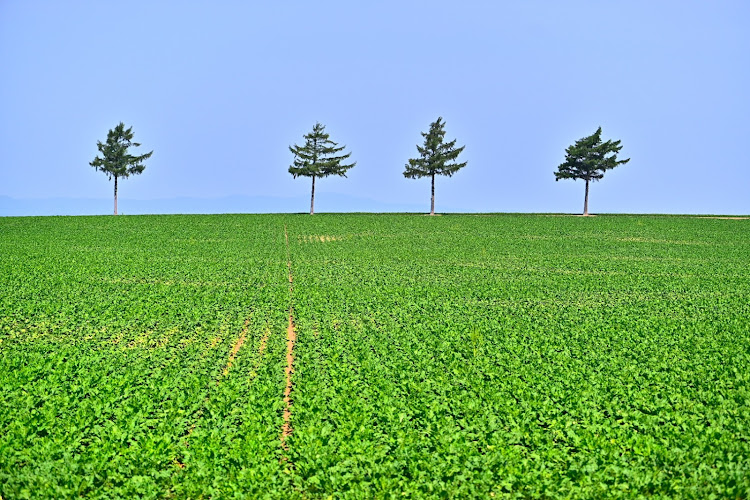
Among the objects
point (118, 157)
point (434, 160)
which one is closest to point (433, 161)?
point (434, 160)

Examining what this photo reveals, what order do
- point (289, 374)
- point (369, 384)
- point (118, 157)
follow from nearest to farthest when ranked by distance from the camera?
point (369, 384) → point (289, 374) → point (118, 157)

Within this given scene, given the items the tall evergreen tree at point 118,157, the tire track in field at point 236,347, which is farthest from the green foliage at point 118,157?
the tire track in field at point 236,347

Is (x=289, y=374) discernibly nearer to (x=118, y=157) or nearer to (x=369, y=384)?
(x=369, y=384)

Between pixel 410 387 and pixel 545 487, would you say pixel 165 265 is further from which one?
pixel 545 487

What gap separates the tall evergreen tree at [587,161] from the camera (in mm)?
70625

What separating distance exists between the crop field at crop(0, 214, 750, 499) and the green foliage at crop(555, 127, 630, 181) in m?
47.6

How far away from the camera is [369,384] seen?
10.9 metres

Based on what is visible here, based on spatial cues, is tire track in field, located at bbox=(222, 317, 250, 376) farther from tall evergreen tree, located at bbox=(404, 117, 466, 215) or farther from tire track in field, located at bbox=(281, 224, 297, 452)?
tall evergreen tree, located at bbox=(404, 117, 466, 215)

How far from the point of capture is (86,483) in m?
7.62

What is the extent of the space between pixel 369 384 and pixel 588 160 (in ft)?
216

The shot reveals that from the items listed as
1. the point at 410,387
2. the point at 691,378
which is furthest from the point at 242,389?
the point at 691,378

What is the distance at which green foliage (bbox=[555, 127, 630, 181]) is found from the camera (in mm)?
70625

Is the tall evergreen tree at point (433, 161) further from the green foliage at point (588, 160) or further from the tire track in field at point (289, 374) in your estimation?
the tire track in field at point (289, 374)

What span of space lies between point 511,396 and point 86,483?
676 centimetres
